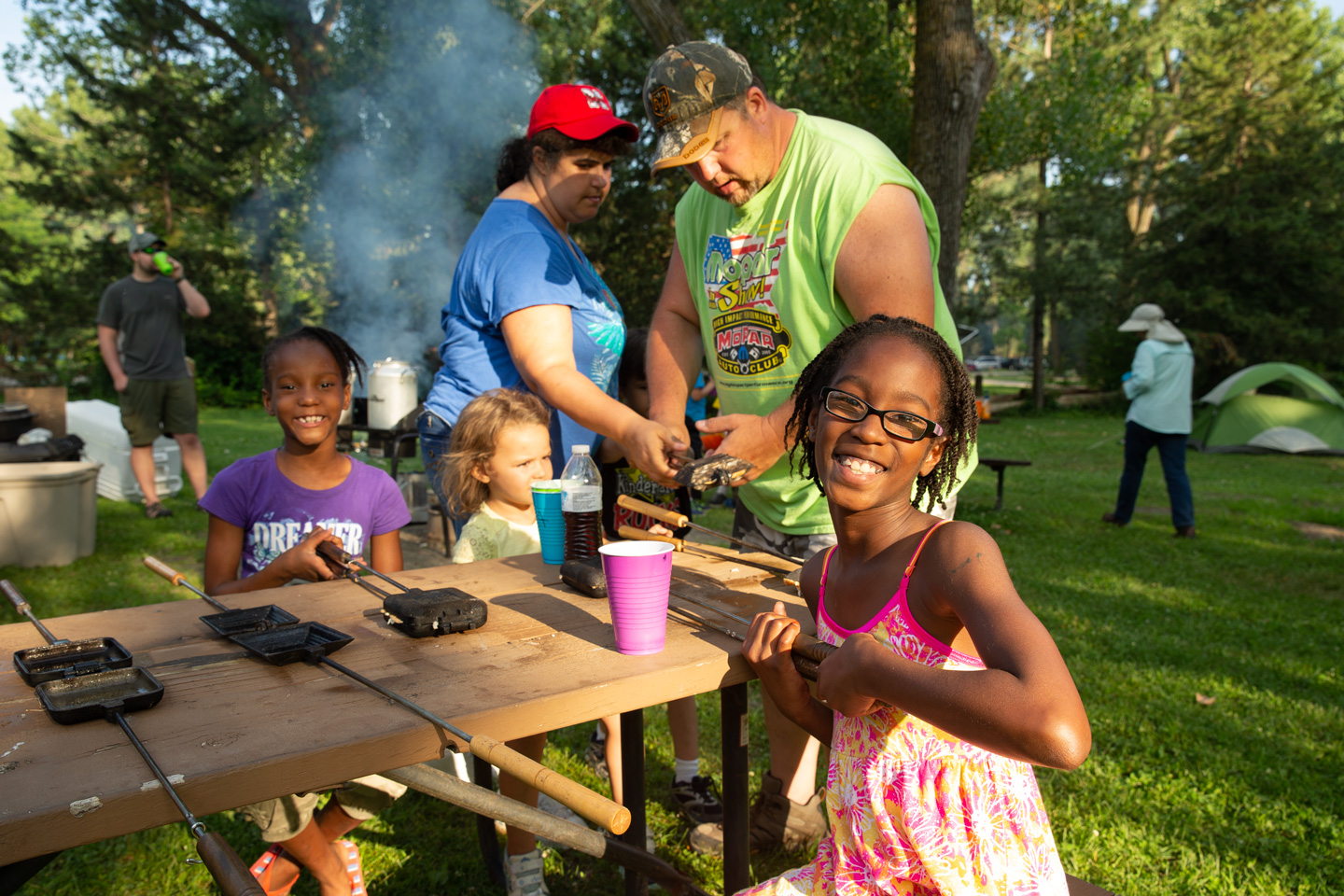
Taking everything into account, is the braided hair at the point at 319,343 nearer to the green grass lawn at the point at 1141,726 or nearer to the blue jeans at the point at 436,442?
the blue jeans at the point at 436,442

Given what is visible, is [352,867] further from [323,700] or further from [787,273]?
[787,273]

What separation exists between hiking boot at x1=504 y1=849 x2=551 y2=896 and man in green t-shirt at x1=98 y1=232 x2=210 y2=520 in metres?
6.36

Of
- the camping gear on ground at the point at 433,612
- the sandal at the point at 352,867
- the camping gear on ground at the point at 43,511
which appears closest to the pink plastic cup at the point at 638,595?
the camping gear on ground at the point at 433,612

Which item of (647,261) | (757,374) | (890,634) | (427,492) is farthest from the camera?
(647,261)

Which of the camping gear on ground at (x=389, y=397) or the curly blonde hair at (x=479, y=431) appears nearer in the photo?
the curly blonde hair at (x=479, y=431)

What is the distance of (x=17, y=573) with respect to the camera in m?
5.86

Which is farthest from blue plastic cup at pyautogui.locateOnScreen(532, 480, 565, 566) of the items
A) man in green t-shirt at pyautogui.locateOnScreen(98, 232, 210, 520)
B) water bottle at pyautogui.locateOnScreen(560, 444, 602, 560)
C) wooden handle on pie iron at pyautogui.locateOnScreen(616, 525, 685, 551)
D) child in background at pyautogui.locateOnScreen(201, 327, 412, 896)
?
man in green t-shirt at pyautogui.locateOnScreen(98, 232, 210, 520)

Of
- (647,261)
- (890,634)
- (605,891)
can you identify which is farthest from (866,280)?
(647,261)

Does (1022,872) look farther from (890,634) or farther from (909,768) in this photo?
(890,634)

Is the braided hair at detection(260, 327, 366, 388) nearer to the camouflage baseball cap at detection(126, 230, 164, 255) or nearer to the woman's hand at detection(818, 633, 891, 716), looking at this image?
the woman's hand at detection(818, 633, 891, 716)

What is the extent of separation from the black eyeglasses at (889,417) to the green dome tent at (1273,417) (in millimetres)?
14658

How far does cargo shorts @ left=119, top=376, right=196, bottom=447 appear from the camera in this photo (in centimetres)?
743

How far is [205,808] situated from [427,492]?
6823 millimetres

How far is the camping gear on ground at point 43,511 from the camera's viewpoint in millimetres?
5859
